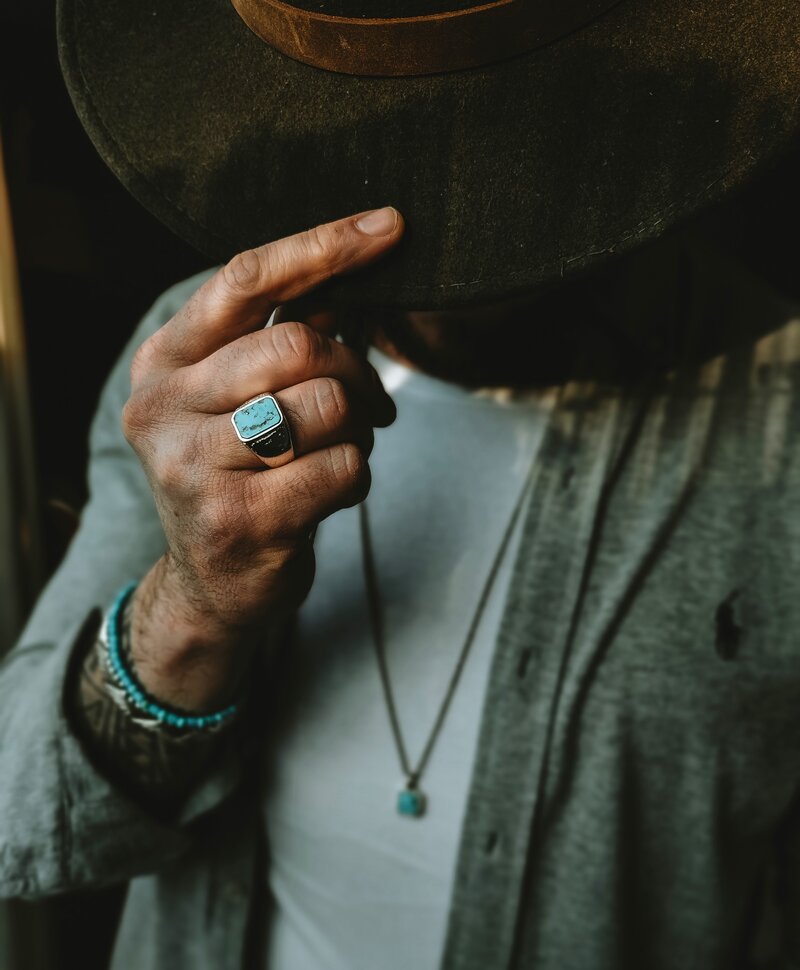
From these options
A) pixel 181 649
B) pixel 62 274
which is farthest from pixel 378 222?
pixel 62 274

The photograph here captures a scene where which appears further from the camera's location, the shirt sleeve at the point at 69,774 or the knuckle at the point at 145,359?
the shirt sleeve at the point at 69,774

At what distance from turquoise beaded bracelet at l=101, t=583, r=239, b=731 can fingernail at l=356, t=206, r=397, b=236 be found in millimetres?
581

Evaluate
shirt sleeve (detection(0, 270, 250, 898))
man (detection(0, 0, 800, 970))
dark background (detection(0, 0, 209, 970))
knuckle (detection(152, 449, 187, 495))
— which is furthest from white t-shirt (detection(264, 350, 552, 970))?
dark background (detection(0, 0, 209, 970))

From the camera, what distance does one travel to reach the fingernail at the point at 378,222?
55 centimetres

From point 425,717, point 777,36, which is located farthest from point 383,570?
point 777,36

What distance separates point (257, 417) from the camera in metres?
0.60

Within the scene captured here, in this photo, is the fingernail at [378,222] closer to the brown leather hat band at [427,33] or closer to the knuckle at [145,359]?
the brown leather hat band at [427,33]

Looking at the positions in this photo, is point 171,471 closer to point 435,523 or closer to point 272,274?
point 272,274

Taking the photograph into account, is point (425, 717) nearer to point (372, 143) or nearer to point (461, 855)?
point (461, 855)

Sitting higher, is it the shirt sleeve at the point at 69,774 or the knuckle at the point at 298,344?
the knuckle at the point at 298,344

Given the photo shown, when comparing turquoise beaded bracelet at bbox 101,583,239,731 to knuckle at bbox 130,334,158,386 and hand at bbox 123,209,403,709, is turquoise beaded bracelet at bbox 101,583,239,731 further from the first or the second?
knuckle at bbox 130,334,158,386

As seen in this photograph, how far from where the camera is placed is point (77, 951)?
5.03 ft

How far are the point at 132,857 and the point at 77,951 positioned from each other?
0.79m

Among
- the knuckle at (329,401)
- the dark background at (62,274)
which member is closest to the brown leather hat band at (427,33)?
the knuckle at (329,401)
